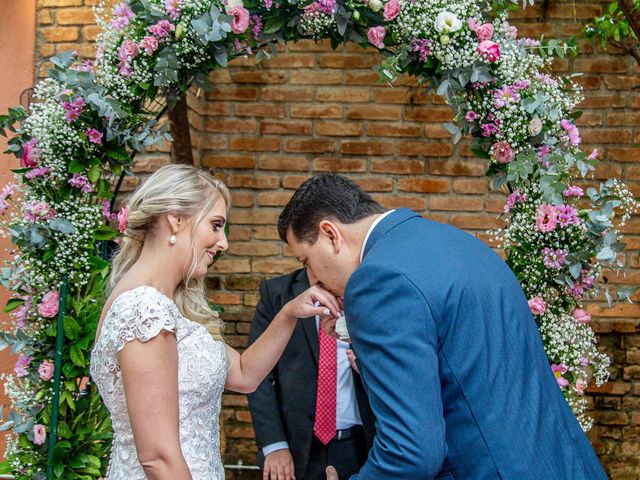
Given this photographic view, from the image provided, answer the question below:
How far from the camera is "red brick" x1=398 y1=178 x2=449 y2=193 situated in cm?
426

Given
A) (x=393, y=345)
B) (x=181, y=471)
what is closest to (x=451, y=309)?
(x=393, y=345)

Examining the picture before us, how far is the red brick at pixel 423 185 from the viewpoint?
426cm

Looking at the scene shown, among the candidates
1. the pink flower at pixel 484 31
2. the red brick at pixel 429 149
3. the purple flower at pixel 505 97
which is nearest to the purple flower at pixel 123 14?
the pink flower at pixel 484 31

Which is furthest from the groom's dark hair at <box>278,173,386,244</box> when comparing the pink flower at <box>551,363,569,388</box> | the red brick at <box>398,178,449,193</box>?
the red brick at <box>398,178,449,193</box>

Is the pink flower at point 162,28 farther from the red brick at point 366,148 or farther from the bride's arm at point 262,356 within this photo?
the red brick at point 366,148

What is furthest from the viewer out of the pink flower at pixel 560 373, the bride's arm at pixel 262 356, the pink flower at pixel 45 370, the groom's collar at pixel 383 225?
the pink flower at pixel 45 370

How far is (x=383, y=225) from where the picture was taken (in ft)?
6.01

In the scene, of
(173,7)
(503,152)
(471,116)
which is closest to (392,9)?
(471,116)

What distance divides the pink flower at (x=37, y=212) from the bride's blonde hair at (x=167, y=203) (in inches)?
25.9

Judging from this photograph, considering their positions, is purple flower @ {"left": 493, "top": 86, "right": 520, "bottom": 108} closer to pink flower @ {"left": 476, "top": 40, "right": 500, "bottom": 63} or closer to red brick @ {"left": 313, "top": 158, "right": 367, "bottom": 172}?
pink flower @ {"left": 476, "top": 40, "right": 500, "bottom": 63}

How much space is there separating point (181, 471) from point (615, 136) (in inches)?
131

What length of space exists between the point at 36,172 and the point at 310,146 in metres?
1.84

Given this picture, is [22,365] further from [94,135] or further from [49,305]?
[94,135]

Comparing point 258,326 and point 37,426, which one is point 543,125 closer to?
point 258,326
